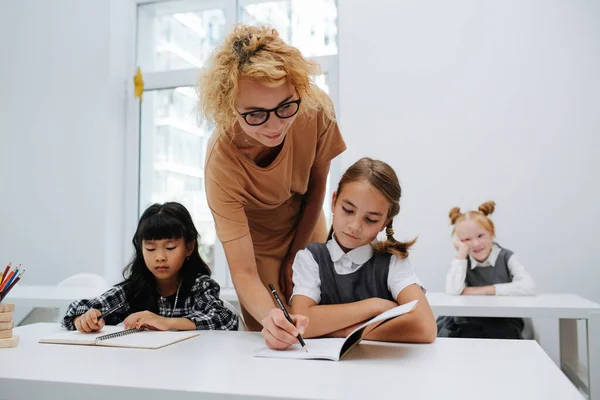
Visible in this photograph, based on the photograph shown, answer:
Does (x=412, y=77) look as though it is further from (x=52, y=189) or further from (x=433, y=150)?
(x=52, y=189)

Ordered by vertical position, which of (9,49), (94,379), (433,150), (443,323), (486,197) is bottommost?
Result: (443,323)

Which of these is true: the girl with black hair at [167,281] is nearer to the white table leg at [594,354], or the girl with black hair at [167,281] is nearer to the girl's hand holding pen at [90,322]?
the girl's hand holding pen at [90,322]

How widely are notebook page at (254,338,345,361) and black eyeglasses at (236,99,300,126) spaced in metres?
0.47

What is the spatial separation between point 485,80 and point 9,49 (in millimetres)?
3076

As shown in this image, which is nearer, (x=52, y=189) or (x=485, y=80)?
(x=485, y=80)

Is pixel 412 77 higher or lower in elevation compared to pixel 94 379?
higher

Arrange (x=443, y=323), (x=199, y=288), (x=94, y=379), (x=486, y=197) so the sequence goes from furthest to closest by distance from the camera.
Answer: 1. (x=486, y=197)
2. (x=443, y=323)
3. (x=199, y=288)
4. (x=94, y=379)

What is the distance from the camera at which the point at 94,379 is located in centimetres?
79

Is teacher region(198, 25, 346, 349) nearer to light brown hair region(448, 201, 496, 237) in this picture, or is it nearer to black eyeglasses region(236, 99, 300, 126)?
black eyeglasses region(236, 99, 300, 126)

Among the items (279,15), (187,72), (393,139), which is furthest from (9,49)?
(393,139)

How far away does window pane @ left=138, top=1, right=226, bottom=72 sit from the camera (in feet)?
12.6

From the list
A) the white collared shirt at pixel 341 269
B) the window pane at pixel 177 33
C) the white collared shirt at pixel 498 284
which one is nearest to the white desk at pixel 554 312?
the white collared shirt at pixel 498 284

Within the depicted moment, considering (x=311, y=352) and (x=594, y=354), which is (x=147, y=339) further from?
(x=594, y=354)

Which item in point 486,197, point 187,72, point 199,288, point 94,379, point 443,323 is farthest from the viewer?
point 187,72
